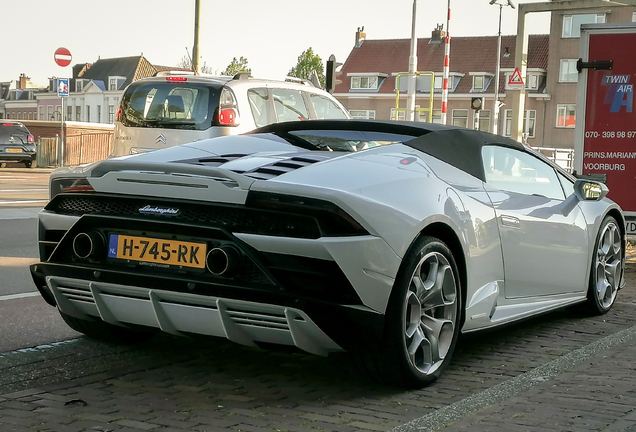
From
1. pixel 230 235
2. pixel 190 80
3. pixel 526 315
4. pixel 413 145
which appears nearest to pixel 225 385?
pixel 230 235

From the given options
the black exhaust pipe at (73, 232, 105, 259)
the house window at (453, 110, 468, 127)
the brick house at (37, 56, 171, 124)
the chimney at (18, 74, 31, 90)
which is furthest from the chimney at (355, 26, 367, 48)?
the black exhaust pipe at (73, 232, 105, 259)

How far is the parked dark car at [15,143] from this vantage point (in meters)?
29.7

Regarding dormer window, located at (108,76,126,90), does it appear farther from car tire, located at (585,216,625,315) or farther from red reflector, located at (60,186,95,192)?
red reflector, located at (60,186,95,192)

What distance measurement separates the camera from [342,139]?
5207 millimetres

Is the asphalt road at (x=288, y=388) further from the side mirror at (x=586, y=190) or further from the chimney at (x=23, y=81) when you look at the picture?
the chimney at (x=23, y=81)

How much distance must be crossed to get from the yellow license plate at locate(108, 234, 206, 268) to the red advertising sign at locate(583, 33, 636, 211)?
7.30 metres

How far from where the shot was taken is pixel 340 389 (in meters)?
4.44

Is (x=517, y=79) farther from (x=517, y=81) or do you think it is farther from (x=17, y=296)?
(x=17, y=296)

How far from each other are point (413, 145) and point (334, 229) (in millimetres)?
1079

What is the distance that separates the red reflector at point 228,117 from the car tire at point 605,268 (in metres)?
5.73

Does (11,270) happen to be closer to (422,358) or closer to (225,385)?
(225,385)

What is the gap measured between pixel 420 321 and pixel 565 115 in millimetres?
62432

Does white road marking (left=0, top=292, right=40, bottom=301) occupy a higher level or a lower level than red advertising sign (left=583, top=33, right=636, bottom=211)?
lower

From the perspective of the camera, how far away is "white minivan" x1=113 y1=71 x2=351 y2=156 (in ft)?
37.7
